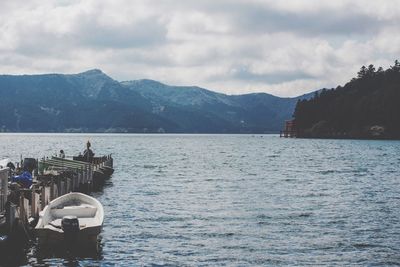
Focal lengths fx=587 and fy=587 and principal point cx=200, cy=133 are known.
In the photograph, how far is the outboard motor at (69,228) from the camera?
26.0 metres

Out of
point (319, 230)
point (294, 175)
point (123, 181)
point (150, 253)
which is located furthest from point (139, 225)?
point (294, 175)

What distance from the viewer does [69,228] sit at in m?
26.1

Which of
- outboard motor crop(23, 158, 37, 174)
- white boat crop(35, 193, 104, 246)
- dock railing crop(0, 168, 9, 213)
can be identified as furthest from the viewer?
outboard motor crop(23, 158, 37, 174)

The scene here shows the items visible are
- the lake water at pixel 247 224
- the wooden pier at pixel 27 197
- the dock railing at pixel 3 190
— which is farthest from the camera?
the dock railing at pixel 3 190

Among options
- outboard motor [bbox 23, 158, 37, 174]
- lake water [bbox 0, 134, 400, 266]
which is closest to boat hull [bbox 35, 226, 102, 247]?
lake water [bbox 0, 134, 400, 266]

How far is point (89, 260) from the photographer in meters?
26.2

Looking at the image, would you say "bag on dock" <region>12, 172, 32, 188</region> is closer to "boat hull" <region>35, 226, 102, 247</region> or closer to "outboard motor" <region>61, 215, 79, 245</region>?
"boat hull" <region>35, 226, 102, 247</region>

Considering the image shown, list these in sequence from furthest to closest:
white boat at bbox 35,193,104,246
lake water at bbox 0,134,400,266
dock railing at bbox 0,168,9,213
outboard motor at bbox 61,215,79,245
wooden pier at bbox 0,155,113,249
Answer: dock railing at bbox 0,168,9,213 → lake water at bbox 0,134,400,266 → wooden pier at bbox 0,155,113,249 → white boat at bbox 35,193,104,246 → outboard motor at bbox 61,215,79,245

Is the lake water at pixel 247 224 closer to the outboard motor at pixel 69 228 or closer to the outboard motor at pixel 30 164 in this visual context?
the outboard motor at pixel 69 228

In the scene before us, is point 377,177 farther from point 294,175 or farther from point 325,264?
point 325,264

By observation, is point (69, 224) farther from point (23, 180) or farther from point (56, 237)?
point (23, 180)

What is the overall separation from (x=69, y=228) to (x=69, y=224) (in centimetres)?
22

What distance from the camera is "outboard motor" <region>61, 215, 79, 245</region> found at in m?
26.0

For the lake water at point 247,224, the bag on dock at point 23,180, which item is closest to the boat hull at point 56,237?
the lake water at point 247,224
